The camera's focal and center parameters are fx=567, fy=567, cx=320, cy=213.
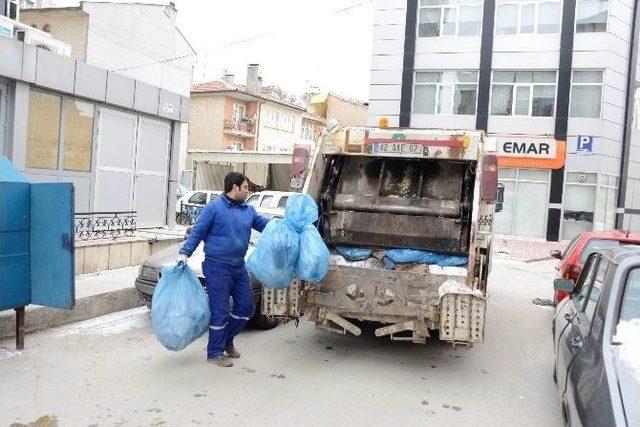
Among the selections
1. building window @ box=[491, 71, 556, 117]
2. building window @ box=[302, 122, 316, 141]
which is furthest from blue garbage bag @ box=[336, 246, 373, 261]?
building window @ box=[302, 122, 316, 141]

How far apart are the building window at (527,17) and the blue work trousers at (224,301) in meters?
19.2

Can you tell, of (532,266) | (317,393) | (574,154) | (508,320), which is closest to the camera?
(317,393)

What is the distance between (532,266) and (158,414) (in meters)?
12.5

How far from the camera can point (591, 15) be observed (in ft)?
66.6

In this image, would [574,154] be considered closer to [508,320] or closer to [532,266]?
[532,266]

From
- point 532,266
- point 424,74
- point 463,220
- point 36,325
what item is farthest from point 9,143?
point 424,74

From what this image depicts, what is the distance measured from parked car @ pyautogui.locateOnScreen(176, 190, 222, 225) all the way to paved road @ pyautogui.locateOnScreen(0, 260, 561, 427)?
9.40m

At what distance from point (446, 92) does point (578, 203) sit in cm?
637

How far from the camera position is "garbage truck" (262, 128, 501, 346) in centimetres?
520

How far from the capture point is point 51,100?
8.70m

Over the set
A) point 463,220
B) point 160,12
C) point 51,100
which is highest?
point 160,12

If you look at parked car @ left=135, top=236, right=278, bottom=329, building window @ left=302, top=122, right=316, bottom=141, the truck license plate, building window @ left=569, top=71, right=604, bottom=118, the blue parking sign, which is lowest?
parked car @ left=135, top=236, right=278, bottom=329

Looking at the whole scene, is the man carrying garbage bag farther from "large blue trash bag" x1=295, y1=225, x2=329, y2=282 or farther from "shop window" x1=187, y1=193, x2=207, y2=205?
"shop window" x1=187, y1=193, x2=207, y2=205

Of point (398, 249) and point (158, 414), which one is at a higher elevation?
point (398, 249)
